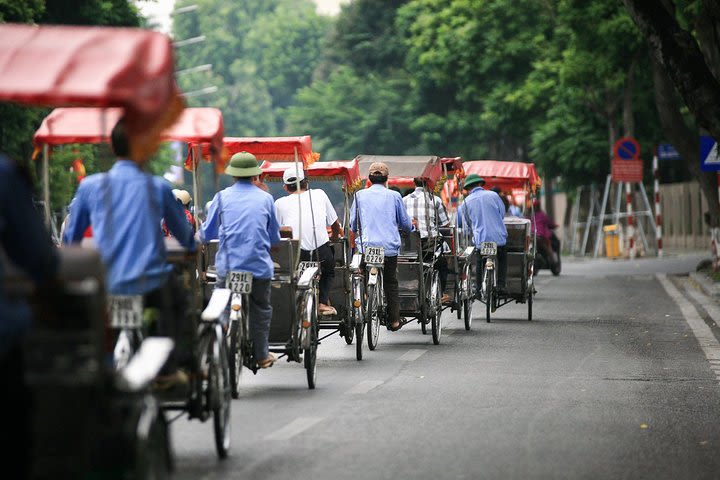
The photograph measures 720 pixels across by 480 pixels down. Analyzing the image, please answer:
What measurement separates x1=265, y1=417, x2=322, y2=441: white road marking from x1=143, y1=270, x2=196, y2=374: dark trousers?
A: 4.69ft

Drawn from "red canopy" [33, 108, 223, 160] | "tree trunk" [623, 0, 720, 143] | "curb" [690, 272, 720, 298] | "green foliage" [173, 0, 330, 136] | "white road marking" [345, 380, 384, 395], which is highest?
"green foliage" [173, 0, 330, 136]

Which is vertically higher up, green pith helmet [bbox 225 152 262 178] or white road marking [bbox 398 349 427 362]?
green pith helmet [bbox 225 152 262 178]

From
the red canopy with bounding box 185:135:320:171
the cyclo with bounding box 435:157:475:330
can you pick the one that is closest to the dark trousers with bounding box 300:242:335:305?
the red canopy with bounding box 185:135:320:171

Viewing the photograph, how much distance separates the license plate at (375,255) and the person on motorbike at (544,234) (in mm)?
15453

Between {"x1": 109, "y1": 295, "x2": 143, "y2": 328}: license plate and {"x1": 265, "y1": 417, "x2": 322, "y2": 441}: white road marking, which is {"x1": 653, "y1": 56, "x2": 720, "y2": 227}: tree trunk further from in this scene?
{"x1": 109, "y1": 295, "x2": 143, "y2": 328}: license plate

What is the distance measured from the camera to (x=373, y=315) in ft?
49.8

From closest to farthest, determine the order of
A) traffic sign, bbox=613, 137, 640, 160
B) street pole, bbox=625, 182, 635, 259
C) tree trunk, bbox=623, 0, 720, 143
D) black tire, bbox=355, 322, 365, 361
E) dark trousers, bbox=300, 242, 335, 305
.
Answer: black tire, bbox=355, 322, 365, 361, dark trousers, bbox=300, 242, 335, 305, tree trunk, bbox=623, 0, 720, 143, traffic sign, bbox=613, 137, 640, 160, street pole, bbox=625, 182, 635, 259

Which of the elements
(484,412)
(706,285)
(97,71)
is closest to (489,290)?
(706,285)

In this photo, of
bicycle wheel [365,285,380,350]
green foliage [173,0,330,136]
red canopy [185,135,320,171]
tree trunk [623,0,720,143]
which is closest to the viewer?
red canopy [185,135,320,171]

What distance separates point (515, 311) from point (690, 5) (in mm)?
7336

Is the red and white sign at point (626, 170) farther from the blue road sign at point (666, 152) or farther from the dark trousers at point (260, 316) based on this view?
the dark trousers at point (260, 316)

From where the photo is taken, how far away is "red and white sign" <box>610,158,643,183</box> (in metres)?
39.2

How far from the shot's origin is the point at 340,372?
13234 millimetres

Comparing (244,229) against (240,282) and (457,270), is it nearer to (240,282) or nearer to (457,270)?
(240,282)
